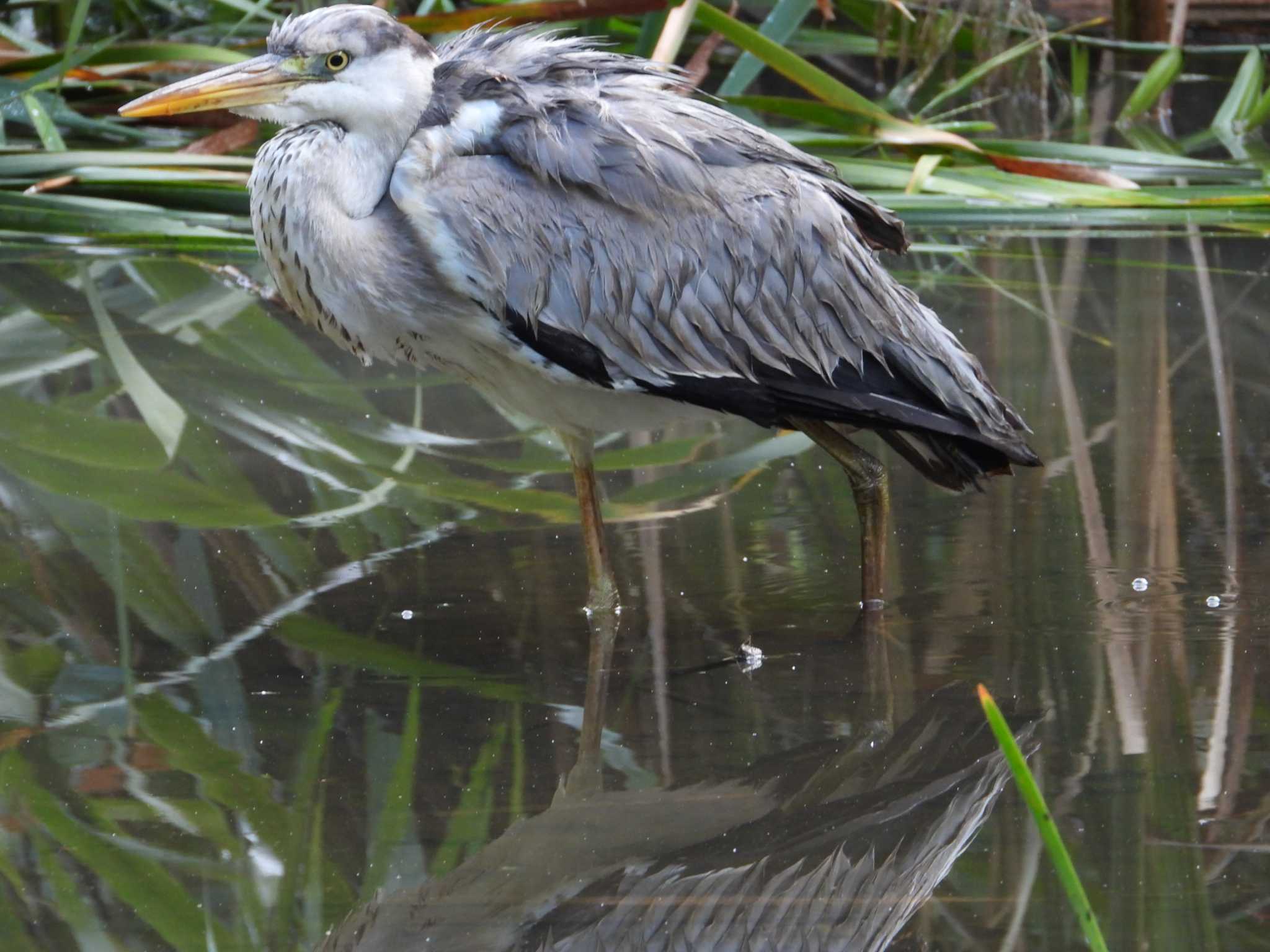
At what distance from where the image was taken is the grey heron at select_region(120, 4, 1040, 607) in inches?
134

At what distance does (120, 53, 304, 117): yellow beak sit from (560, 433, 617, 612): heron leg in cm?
99

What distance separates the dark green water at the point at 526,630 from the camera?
2633mm

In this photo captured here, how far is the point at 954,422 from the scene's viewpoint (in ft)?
12.0

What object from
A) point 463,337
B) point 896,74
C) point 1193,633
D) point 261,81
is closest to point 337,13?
point 261,81

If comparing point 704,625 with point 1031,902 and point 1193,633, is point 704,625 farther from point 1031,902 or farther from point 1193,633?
point 1031,902

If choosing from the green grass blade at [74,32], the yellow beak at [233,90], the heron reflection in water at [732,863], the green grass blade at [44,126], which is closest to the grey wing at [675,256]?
the yellow beak at [233,90]

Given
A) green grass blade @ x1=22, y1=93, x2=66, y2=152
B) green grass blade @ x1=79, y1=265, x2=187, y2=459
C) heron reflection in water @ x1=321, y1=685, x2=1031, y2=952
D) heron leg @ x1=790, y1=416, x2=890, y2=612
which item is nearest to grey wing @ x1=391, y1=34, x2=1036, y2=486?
heron leg @ x1=790, y1=416, x2=890, y2=612

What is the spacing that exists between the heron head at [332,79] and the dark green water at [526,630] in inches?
43.8

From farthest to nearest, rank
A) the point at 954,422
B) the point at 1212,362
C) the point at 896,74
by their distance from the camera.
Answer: the point at 896,74 < the point at 1212,362 < the point at 954,422

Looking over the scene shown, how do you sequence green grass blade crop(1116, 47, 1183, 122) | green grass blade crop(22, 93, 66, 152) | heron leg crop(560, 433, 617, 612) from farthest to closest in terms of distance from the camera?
green grass blade crop(1116, 47, 1183, 122) → green grass blade crop(22, 93, 66, 152) → heron leg crop(560, 433, 617, 612)

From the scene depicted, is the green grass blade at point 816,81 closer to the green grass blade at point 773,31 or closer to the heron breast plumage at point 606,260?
the green grass blade at point 773,31

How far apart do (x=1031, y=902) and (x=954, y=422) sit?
4.59 ft

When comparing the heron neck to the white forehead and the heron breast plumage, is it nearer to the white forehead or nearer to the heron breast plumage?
the heron breast plumage

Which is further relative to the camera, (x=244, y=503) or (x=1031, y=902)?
(x=244, y=503)
